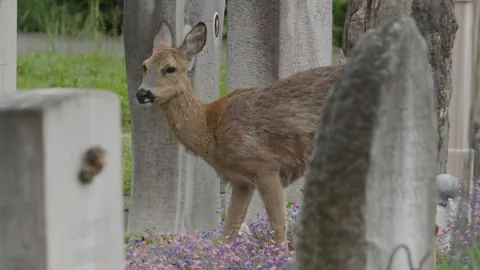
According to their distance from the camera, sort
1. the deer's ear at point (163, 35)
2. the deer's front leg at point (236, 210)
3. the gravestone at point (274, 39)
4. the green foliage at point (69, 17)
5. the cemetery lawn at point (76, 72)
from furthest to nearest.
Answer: the green foliage at point (69, 17), the cemetery lawn at point (76, 72), the gravestone at point (274, 39), the deer's ear at point (163, 35), the deer's front leg at point (236, 210)

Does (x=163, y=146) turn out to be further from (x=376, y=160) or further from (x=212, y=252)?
(x=376, y=160)

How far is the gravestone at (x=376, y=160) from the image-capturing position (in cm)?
385

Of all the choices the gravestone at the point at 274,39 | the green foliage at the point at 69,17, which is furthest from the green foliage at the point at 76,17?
the gravestone at the point at 274,39

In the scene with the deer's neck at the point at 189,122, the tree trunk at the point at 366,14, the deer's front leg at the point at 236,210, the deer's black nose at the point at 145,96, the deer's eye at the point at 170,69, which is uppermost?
the tree trunk at the point at 366,14

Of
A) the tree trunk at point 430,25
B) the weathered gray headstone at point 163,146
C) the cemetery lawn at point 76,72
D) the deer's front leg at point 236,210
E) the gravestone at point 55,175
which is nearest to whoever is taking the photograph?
the gravestone at point 55,175

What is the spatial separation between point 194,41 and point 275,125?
2.65ft

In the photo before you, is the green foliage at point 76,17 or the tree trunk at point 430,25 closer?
the tree trunk at point 430,25

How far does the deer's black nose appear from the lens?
293 inches

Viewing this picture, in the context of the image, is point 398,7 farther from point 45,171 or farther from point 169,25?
point 45,171

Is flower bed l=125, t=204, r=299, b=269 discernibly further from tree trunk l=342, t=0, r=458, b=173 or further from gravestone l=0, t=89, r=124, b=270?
gravestone l=0, t=89, r=124, b=270

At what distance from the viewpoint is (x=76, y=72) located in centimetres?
1741

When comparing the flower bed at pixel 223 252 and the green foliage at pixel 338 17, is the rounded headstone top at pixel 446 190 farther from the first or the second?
the green foliage at pixel 338 17

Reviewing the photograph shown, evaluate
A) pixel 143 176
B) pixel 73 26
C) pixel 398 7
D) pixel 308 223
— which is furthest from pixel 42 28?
pixel 308 223

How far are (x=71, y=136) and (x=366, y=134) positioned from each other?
97 cm
